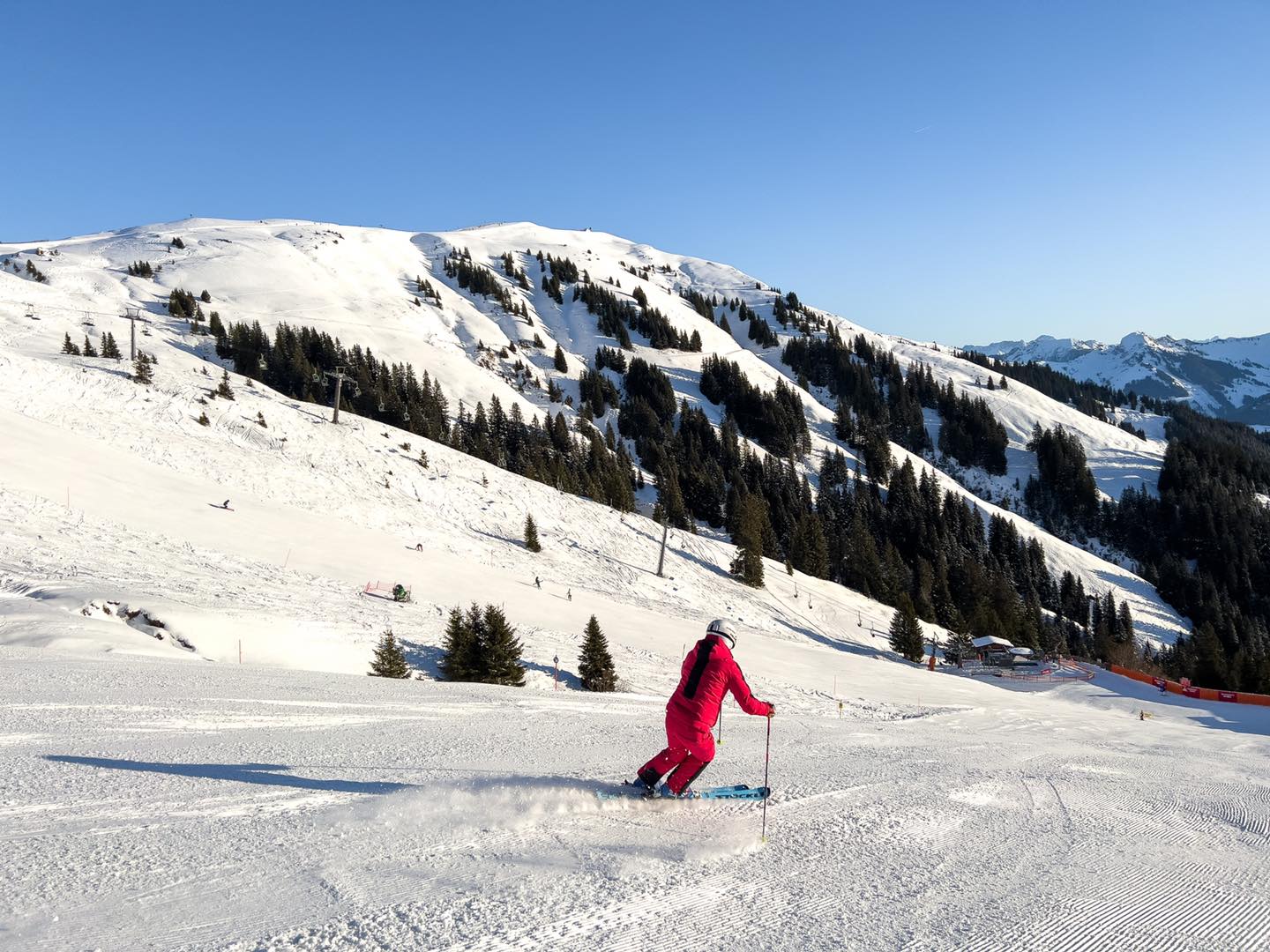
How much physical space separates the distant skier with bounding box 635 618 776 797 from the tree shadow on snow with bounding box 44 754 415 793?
6.83ft

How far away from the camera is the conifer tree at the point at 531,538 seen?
45594 millimetres

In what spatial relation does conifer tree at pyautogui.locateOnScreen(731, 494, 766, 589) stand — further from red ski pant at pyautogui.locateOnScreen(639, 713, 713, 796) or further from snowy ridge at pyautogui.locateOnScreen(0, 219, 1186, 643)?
red ski pant at pyautogui.locateOnScreen(639, 713, 713, 796)

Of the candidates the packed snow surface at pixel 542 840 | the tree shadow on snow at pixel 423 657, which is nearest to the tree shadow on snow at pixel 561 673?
the tree shadow on snow at pixel 423 657

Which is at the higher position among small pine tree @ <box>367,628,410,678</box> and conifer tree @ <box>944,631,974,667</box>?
small pine tree @ <box>367,628,410,678</box>

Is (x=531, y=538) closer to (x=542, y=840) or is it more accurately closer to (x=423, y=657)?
(x=423, y=657)

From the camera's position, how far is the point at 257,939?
10.1 ft

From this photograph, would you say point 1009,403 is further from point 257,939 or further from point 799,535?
point 257,939

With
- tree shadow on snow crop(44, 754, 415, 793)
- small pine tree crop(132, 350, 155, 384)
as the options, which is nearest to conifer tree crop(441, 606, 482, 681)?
tree shadow on snow crop(44, 754, 415, 793)

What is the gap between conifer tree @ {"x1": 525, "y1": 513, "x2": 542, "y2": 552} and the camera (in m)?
45.6

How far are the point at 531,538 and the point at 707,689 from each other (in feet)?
135

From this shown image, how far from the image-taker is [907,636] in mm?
47406

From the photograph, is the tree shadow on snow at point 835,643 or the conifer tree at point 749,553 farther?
the conifer tree at point 749,553

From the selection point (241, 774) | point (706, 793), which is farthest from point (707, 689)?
point (241, 774)

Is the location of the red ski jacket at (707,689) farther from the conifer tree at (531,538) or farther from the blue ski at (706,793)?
the conifer tree at (531,538)
